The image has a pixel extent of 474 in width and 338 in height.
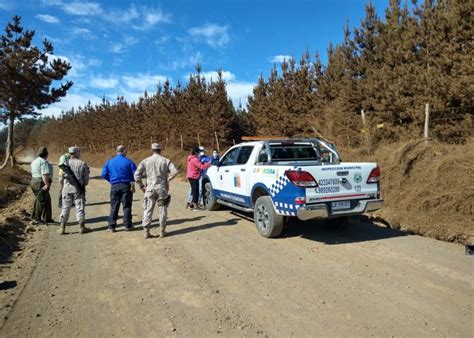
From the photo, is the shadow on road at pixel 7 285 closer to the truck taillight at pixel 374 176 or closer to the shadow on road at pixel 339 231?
the shadow on road at pixel 339 231

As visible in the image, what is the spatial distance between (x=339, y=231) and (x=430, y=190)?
116 inches

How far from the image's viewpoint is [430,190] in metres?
9.27

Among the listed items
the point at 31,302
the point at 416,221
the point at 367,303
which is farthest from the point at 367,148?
the point at 31,302

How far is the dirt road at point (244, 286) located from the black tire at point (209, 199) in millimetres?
2814

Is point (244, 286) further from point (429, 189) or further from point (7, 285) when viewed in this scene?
point (429, 189)

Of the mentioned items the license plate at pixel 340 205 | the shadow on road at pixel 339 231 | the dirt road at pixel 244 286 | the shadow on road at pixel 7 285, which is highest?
the license plate at pixel 340 205

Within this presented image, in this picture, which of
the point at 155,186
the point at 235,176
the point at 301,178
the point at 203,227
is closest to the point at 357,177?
the point at 301,178

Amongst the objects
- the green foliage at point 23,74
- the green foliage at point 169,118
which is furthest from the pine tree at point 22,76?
the green foliage at point 169,118

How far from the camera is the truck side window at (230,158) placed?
9.31 meters

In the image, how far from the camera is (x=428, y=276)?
514cm

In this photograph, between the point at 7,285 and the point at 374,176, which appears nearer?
the point at 7,285

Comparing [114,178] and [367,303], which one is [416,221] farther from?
[114,178]

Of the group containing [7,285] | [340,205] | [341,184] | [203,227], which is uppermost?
[341,184]

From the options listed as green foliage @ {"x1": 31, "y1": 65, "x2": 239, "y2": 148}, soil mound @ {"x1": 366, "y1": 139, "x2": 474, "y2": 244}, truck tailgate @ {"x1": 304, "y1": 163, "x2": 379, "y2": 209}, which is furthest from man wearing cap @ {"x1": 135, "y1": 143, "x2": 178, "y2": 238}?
green foliage @ {"x1": 31, "y1": 65, "x2": 239, "y2": 148}
